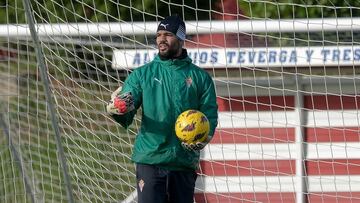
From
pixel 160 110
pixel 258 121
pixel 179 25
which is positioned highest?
pixel 179 25

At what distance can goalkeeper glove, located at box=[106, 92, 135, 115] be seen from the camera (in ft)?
21.0

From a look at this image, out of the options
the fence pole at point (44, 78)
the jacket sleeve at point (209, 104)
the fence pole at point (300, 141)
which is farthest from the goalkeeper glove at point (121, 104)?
the fence pole at point (300, 141)

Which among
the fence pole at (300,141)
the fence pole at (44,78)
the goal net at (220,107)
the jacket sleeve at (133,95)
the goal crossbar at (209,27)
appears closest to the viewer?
the jacket sleeve at (133,95)

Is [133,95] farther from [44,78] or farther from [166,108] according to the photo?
[44,78]

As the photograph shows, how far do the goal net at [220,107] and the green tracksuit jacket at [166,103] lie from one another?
57.7 inches

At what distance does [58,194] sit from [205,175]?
4.02ft

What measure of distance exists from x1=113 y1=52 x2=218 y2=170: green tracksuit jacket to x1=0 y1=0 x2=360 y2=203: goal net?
4.81 feet

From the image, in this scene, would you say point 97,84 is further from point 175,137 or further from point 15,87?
point 175,137

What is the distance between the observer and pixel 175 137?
22.0ft

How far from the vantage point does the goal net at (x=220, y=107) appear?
834 cm

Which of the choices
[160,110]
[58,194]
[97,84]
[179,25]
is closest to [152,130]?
[160,110]

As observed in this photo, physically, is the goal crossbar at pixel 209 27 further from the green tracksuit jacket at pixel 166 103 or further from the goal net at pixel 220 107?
the green tracksuit jacket at pixel 166 103

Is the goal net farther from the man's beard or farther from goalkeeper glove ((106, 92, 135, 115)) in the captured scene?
goalkeeper glove ((106, 92, 135, 115))

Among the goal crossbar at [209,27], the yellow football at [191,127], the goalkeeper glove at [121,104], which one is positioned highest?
the goal crossbar at [209,27]
